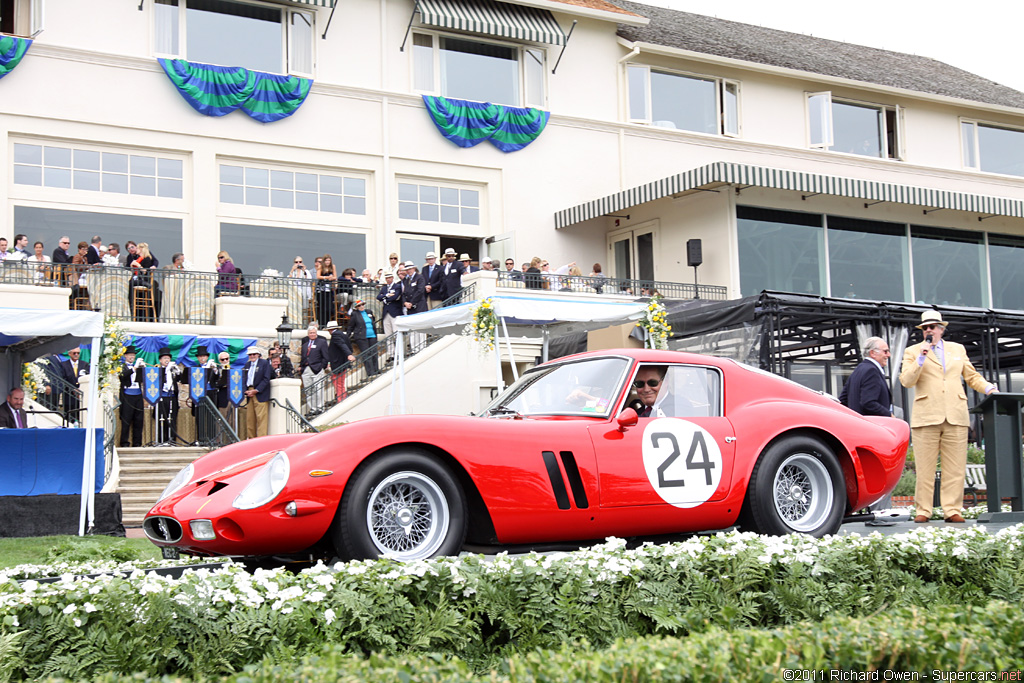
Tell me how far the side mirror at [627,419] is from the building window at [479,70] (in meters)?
21.2

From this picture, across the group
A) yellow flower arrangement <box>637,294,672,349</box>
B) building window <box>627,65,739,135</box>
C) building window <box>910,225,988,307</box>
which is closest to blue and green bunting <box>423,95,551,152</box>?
building window <box>627,65,739,135</box>

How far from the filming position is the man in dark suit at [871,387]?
35.1 ft

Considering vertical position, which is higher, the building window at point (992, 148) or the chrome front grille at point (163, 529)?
the building window at point (992, 148)

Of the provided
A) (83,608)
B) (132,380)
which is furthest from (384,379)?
(83,608)

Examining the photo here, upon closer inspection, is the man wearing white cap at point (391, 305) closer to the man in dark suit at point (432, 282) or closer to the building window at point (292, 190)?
the man in dark suit at point (432, 282)

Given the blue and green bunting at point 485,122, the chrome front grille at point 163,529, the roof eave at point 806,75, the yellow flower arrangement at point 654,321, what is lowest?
the chrome front grille at point 163,529

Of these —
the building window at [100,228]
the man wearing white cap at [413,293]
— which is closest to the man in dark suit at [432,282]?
the man wearing white cap at [413,293]

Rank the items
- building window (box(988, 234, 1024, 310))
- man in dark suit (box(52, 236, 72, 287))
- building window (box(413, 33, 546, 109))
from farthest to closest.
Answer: building window (box(988, 234, 1024, 310)) < building window (box(413, 33, 546, 109)) < man in dark suit (box(52, 236, 72, 287))

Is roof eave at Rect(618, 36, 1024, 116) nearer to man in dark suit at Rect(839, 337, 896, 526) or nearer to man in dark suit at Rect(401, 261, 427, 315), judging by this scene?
man in dark suit at Rect(401, 261, 427, 315)

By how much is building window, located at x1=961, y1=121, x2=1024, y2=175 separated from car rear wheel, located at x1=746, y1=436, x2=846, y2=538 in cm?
2969

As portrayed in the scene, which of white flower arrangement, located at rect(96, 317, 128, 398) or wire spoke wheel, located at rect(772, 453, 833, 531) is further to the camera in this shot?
white flower arrangement, located at rect(96, 317, 128, 398)

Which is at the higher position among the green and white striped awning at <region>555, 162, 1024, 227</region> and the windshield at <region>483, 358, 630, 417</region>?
the green and white striped awning at <region>555, 162, 1024, 227</region>

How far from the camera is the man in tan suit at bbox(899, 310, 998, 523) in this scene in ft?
31.1

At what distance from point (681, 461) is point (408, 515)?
2030 millimetres
